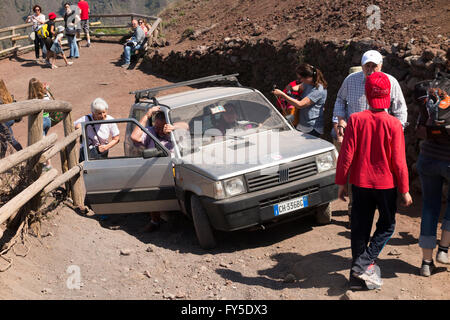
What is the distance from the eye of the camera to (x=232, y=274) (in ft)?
20.5

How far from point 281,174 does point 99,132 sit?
121 inches

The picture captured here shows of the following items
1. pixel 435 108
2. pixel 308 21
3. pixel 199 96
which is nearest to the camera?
pixel 435 108

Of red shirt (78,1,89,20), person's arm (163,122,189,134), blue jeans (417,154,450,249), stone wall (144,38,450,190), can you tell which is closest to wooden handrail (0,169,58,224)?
person's arm (163,122,189,134)

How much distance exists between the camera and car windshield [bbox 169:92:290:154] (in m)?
7.44

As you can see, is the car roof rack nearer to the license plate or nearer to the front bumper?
the front bumper

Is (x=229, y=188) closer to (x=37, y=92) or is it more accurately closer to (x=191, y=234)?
(x=191, y=234)

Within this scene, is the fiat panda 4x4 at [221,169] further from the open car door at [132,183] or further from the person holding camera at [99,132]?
the person holding camera at [99,132]

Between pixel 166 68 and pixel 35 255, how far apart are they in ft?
49.6

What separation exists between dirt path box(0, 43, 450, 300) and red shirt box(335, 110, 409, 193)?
1062 millimetres

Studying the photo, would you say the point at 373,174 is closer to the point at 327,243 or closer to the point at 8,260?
the point at 327,243

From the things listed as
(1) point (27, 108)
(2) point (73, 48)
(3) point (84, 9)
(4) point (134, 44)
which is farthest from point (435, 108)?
(3) point (84, 9)

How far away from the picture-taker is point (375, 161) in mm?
4977

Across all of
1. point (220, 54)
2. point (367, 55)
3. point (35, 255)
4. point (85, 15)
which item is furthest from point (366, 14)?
point (85, 15)

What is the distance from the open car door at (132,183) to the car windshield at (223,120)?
1.31 ft
